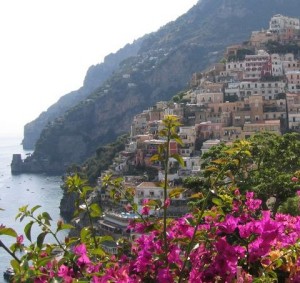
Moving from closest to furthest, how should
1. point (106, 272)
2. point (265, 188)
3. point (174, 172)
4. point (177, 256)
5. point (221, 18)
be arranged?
point (106, 272)
point (177, 256)
point (265, 188)
point (174, 172)
point (221, 18)

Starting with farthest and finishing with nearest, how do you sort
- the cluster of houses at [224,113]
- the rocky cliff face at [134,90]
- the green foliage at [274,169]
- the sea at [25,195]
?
the rocky cliff face at [134,90] < the sea at [25,195] < the cluster of houses at [224,113] < the green foliage at [274,169]

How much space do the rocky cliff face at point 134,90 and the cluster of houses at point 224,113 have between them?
54.9 m

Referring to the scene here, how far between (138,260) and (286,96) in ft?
142

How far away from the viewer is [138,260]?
3.63m

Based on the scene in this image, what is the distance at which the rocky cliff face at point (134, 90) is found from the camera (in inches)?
4355

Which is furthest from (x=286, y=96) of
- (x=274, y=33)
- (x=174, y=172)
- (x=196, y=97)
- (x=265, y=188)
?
(x=265, y=188)

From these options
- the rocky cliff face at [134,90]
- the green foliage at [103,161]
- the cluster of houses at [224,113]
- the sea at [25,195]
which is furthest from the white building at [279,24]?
the rocky cliff face at [134,90]

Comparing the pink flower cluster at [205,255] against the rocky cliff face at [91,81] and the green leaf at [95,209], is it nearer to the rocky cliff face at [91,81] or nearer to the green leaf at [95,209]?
the green leaf at [95,209]

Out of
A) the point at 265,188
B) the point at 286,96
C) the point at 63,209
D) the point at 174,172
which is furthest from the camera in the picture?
the point at 63,209

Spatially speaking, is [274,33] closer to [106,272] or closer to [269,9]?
[106,272]

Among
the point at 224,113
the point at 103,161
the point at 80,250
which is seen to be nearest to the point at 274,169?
the point at 80,250

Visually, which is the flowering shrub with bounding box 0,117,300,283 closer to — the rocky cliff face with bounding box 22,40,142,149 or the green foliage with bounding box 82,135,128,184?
the green foliage with bounding box 82,135,128,184

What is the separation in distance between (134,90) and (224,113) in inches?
2767

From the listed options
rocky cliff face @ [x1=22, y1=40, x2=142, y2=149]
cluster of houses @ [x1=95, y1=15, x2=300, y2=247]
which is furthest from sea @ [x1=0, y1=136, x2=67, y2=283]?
rocky cliff face @ [x1=22, y1=40, x2=142, y2=149]
